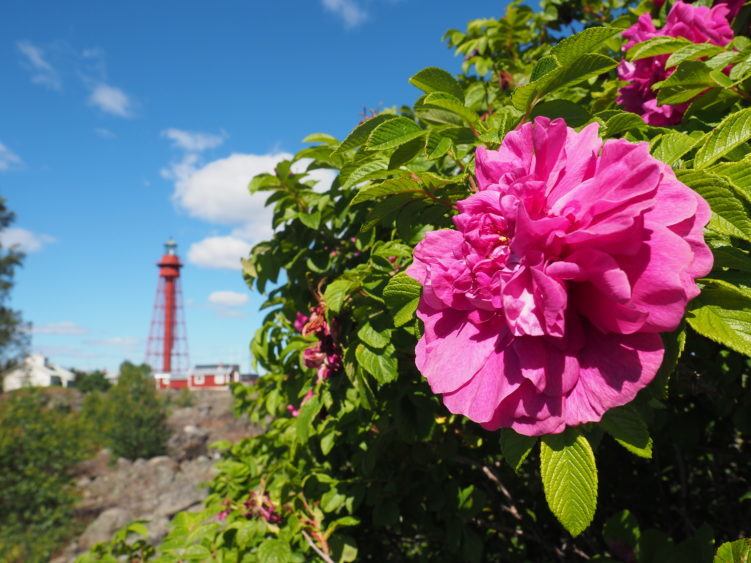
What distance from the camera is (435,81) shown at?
1113 mm

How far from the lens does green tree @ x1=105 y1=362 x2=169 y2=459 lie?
745 inches

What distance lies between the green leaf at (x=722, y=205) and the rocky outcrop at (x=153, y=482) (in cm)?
898

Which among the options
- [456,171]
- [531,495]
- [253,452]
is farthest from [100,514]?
[456,171]

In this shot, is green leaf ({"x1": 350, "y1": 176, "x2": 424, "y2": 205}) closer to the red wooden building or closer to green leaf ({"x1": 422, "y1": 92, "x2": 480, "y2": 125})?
green leaf ({"x1": 422, "y1": 92, "x2": 480, "y2": 125})

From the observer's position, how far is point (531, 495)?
2525mm

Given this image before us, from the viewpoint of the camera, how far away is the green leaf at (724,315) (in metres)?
0.74

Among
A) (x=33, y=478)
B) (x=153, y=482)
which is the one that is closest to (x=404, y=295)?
(x=33, y=478)

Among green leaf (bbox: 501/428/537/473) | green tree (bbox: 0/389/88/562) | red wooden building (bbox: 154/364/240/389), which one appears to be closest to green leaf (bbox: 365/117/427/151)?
green leaf (bbox: 501/428/537/473)

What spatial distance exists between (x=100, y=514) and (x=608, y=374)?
15821mm

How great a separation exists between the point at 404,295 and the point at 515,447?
0.34 metres

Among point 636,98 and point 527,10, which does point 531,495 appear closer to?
point 636,98

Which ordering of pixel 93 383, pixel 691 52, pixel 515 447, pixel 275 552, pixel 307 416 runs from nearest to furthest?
pixel 515 447 < pixel 691 52 < pixel 307 416 < pixel 275 552 < pixel 93 383

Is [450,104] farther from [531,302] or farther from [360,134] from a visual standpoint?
[531,302]

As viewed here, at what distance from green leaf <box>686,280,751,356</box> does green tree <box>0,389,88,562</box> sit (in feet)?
44.0
